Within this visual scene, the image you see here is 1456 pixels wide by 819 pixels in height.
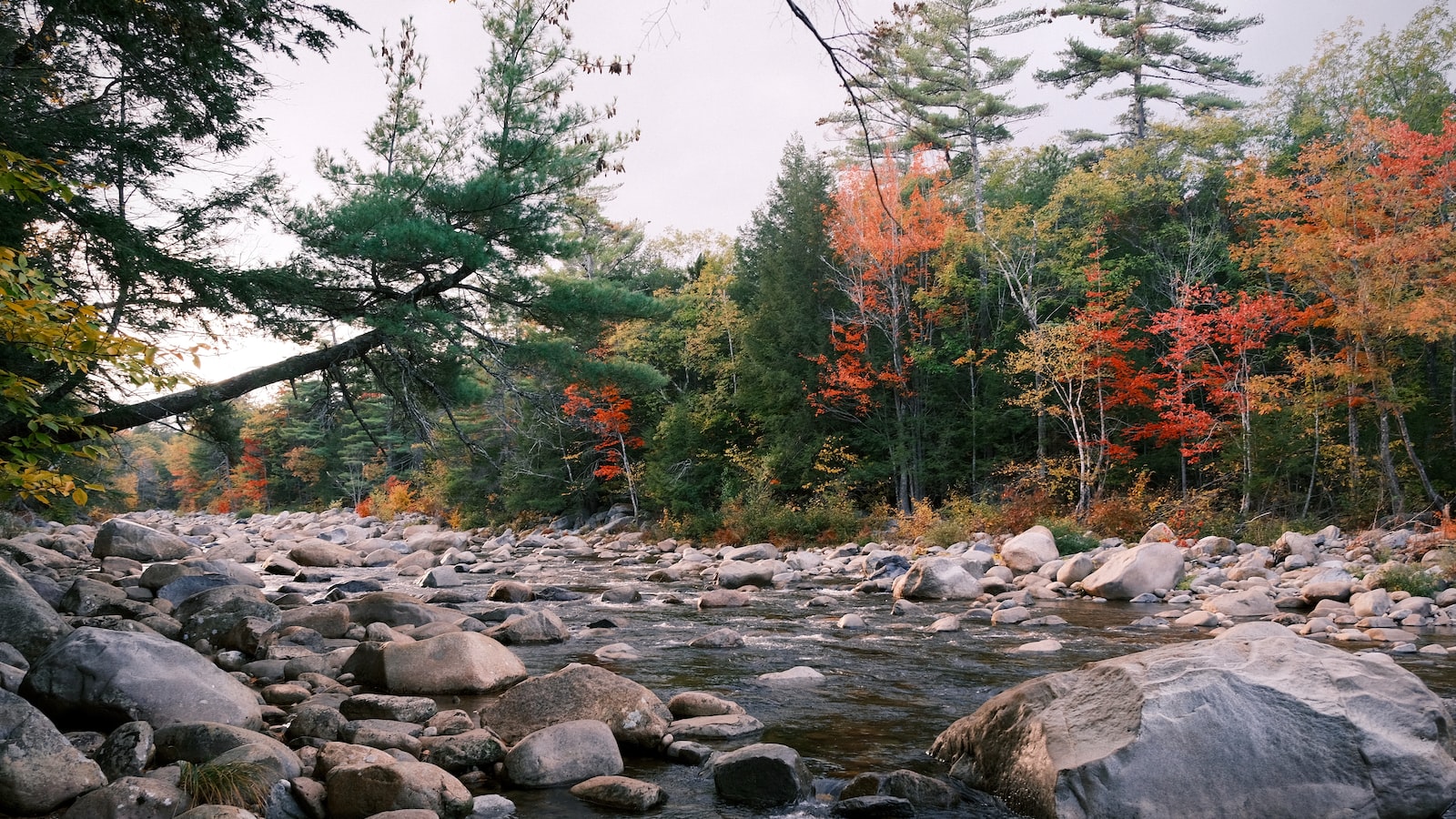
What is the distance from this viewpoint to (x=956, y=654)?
7242mm

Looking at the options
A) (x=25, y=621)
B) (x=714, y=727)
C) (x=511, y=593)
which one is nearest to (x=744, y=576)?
(x=511, y=593)

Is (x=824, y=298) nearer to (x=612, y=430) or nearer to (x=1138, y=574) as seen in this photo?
(x=612, y=430)

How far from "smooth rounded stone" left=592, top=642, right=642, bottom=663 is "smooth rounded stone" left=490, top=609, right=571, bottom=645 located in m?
0.82

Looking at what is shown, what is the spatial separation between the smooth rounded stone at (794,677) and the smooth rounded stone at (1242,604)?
5.13 m

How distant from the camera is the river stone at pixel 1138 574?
10414 mm

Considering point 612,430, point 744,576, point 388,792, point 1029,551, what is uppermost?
point 612,430

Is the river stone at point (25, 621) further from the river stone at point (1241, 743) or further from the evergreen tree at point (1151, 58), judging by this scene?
the evergreen tree at point (1151, 58)

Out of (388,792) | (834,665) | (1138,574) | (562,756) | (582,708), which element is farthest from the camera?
(1138,574)

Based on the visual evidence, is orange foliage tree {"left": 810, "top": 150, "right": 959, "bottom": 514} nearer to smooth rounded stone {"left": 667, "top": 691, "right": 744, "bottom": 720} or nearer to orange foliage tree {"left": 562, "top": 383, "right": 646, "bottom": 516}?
orange foliage tree {"left": 562, "top": 383, "right": 646, "bottom": 516}

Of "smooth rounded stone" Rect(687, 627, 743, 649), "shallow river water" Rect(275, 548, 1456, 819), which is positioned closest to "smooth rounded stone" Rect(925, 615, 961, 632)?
"shallow river water" Rect(275, 548, 1456, 819)

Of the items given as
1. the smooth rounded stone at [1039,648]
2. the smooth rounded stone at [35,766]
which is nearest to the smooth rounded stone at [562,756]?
the smooth rounded stone at [35,766]

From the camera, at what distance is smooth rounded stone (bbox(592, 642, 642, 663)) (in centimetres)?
711

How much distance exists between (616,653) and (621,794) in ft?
11.3

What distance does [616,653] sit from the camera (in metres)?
7.22
